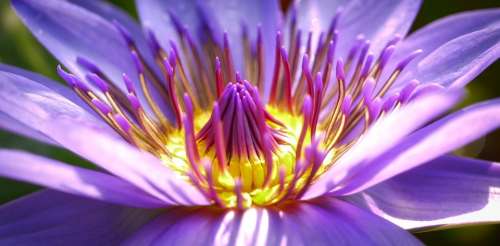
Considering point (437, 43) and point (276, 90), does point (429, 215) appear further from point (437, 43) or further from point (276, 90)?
point (276, 90)

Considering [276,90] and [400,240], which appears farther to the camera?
[276,90]

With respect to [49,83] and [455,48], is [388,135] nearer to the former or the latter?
[455,48]

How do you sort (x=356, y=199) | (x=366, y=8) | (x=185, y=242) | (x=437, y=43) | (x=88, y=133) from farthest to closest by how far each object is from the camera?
(x=366, y=8)
(x=437, y=43)
(x=356, y=199)
(x=185, y=242)
(x=88, y=133)

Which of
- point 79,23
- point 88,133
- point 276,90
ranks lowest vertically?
point 88,133

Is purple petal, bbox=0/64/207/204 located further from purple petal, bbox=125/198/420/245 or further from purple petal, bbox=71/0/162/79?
purple petal, bbox=71/0/162/79

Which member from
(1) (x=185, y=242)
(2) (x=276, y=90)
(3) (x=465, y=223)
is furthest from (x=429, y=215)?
(2) (x=276, y=90)

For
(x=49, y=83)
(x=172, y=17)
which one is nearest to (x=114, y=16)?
(x=172, y=17)
